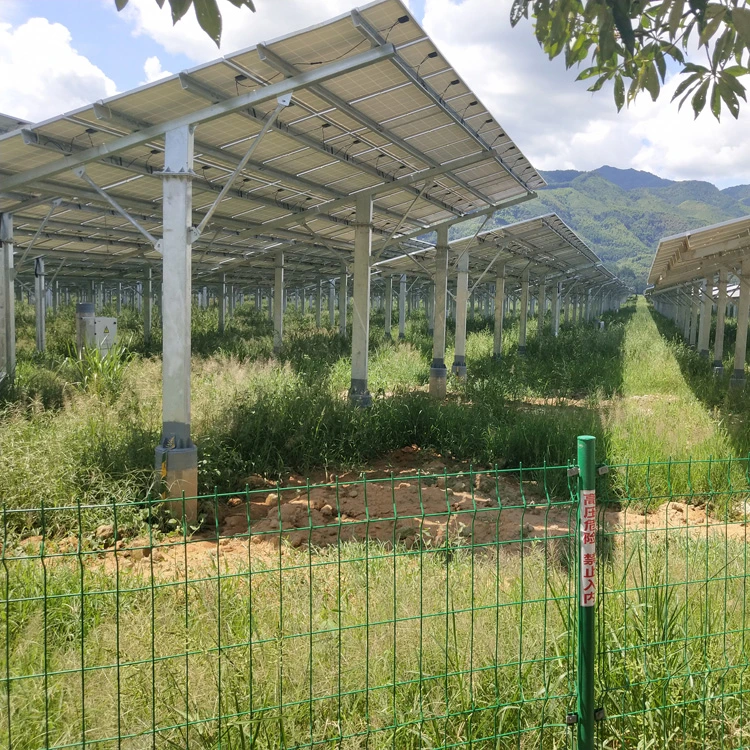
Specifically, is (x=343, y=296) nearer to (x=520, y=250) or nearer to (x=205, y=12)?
(x=520, y=250)

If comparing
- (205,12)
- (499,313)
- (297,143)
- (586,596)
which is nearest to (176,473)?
(297,143)

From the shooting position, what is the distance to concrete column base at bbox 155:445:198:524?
6793 mm

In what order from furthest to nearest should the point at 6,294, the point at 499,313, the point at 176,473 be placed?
the point at 499,313 < the point at 6,294 < the point at 176,473

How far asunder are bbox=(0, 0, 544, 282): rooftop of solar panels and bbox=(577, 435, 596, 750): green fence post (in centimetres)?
524

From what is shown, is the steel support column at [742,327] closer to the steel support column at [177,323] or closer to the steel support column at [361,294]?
the steel support column at [361,294]

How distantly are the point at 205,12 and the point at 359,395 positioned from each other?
964 cm

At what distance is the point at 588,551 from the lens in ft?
9.51

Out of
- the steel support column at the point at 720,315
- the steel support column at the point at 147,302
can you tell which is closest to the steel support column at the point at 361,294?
the steel support column at the point at 720,315

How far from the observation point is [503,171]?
40.4 ft

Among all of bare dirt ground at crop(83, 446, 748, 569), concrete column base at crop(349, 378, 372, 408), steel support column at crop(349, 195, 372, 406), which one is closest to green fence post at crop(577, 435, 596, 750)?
bare dirt ground at crop(83, 446, 748, 569)

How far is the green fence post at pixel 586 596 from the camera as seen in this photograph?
9.45ft

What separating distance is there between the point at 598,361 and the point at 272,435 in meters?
12.5

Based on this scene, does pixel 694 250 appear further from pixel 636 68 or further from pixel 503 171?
pixel 636 68

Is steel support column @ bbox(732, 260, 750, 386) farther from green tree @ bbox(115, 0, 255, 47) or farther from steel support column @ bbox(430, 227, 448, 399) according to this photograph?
green tree @ bbox(115, 0, 255, 47)
